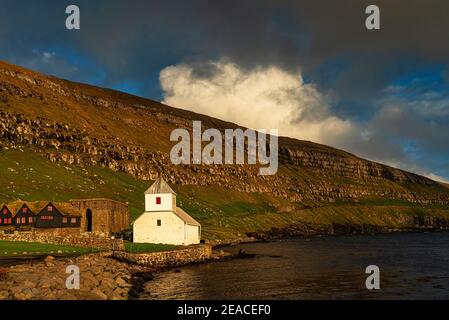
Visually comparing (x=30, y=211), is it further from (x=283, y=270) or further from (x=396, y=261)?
(x=396, y=261)

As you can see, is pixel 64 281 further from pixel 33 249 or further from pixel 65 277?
pixel 33 249

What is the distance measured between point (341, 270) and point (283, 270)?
834cm

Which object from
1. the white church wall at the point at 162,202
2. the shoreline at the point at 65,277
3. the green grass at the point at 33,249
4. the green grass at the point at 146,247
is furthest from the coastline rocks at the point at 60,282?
the white church wall at the point at 162,202

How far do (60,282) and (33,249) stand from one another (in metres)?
30.0

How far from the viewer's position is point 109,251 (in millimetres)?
66062

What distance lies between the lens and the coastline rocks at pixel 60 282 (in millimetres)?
33781

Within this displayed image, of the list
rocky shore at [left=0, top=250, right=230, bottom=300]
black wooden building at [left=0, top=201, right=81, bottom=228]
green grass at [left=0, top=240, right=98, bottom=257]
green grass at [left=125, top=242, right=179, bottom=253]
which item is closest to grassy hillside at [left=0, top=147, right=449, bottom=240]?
black wooden building at [left=0, top=201, right=81, bottom=228]

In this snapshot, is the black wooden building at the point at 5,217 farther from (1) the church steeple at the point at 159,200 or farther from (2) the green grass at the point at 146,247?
Answer: (2) the green grass at the point at 146,247

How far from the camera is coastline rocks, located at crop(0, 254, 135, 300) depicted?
3378 centimetres

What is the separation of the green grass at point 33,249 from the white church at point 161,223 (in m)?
12.7

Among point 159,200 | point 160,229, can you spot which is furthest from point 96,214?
point 160,229

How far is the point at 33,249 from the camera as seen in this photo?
6538 cm

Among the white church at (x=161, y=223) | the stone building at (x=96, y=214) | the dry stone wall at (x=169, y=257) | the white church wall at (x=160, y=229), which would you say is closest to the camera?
the dry stone wall at (x=169, y=257)
